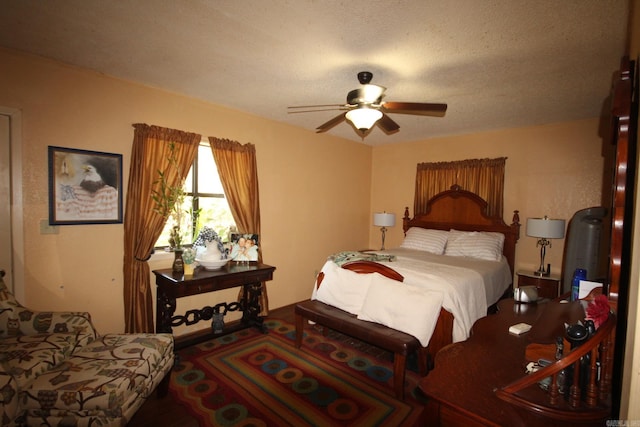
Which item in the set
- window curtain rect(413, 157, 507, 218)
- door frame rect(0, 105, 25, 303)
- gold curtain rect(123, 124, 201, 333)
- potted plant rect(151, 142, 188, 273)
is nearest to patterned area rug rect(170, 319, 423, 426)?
gold curtain rect(123, 124, 201, 333)

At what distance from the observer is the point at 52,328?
6.57 ft

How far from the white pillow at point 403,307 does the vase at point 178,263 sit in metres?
1.70

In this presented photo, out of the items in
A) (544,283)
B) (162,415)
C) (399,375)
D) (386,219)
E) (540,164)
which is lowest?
(162,415)

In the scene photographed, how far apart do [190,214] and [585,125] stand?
4.69 metres

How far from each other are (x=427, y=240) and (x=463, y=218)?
651mm

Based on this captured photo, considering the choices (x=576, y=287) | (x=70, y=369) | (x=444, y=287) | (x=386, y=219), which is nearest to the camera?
(x=70, y=369)

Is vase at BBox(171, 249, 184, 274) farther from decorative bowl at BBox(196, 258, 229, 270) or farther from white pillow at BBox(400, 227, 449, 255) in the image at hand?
white pillow at BBox(400, 227, 449, 255)

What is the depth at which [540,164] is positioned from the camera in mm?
3910

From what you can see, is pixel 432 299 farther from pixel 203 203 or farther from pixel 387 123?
pixel 203 203

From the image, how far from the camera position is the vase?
110 inches

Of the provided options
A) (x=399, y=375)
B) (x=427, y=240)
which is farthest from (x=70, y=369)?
(x=427, y=240)

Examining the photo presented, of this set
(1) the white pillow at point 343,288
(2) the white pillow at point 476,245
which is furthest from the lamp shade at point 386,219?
(1) the white pillow at point 343,288

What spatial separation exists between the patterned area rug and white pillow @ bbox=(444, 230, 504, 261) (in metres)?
1.97

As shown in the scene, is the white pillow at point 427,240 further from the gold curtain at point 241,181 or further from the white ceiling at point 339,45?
the gold curtain at point 241,181
